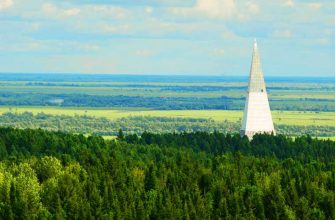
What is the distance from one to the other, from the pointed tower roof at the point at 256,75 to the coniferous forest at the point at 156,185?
9.63 meters

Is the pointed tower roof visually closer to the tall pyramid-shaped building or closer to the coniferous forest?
the tall pyramid-shaped building

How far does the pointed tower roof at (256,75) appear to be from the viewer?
130 m

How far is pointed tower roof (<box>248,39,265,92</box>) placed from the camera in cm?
12962

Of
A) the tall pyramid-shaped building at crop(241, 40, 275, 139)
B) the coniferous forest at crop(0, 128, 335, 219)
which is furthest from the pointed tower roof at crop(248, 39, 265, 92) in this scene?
the coniferous forest at crop(0, 128, 335, 219)

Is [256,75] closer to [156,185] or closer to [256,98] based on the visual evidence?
[256,98]

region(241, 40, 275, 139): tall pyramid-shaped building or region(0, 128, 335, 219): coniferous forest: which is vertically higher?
region(241, 40, 275, 139): tall pyramid-shaped building

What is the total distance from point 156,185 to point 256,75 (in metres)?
37.9

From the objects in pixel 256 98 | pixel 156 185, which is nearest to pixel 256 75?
pixel 256 98

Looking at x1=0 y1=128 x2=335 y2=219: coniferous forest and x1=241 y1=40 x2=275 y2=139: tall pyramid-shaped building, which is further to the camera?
x1=241 y1=40 x2=275 y2=139: tall pyramid-shaped building

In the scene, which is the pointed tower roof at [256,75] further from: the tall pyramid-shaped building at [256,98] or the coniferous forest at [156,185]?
the coniferous forest at [156,185]

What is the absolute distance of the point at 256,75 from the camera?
427 feet

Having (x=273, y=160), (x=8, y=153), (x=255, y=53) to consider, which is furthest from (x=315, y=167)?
(x=8, y=153)

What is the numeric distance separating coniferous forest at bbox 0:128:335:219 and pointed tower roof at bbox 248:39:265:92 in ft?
31.6

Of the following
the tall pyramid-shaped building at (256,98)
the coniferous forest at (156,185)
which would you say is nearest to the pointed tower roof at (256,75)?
the tall pyramid-shaped building at (256,98)
